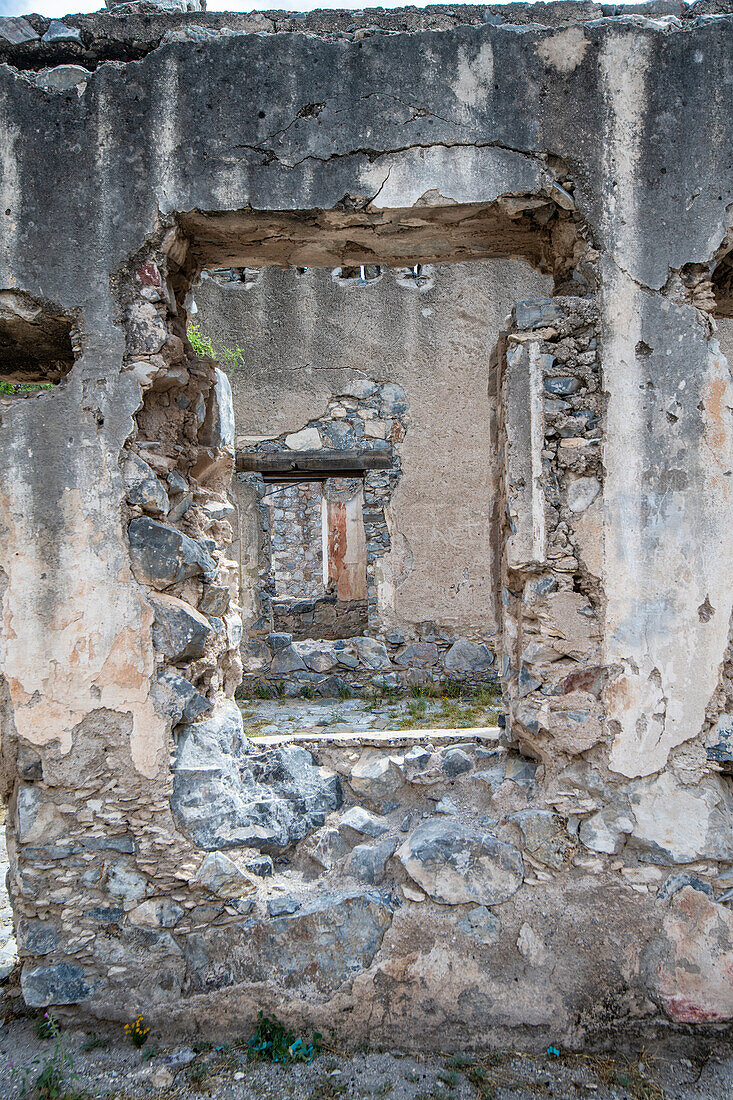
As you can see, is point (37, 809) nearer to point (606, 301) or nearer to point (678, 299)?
point (606, 301)

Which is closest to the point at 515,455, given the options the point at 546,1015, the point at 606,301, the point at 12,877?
the point at 606,301

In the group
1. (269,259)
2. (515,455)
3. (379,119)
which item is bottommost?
(515,455)

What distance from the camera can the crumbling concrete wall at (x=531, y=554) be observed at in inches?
102

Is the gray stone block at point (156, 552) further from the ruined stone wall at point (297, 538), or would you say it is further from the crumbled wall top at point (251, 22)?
the ruined stone wall at point (297, 538)

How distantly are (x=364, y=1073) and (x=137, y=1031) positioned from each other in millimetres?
827

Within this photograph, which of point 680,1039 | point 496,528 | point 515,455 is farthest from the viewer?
point 496,528

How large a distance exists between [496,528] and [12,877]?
2457 millimetres

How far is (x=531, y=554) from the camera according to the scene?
105 inches

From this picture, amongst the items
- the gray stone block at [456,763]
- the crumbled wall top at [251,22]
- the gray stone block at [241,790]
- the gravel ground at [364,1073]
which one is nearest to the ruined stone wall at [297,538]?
the gray stone block at [241,790]

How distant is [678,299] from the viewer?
2.60 metres

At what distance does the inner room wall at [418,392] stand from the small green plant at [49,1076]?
5319mm

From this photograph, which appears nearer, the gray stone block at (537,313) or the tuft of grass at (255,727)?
the gray stone block at (537,313)

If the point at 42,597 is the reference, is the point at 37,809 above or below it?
below

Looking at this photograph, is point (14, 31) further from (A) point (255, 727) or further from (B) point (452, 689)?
(B) point (452, 689)
